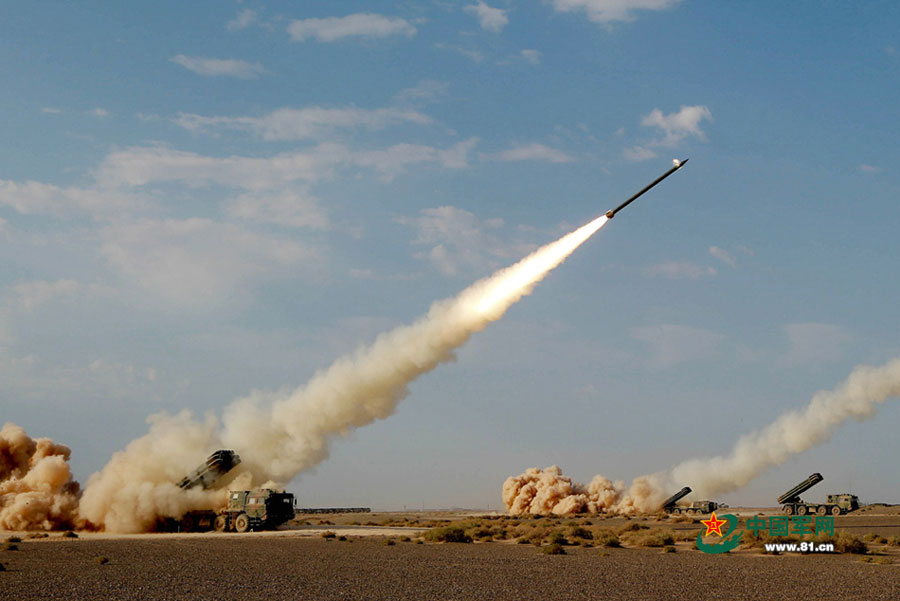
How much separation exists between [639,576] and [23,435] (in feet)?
143

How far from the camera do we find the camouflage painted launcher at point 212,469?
45.5 m

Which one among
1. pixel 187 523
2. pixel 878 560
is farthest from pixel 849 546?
pixel 187 523

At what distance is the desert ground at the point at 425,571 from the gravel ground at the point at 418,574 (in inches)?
1.4

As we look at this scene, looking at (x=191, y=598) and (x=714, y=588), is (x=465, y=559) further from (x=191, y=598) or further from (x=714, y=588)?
(x=191, y=598)

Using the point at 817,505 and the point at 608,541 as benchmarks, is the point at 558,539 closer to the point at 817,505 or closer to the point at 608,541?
the point at 608,541

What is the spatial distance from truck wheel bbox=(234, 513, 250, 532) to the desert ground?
23.6ft

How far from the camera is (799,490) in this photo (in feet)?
198

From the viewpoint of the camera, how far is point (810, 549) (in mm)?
32188

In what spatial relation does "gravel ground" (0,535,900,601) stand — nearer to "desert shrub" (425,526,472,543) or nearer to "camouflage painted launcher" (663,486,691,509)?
"desert shrub" (425,526,472,543)

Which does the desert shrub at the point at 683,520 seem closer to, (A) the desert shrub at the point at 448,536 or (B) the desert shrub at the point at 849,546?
(A) the desert shrub at the point at 448,536

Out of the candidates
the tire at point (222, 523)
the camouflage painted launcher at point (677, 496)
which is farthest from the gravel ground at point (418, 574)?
the camouflage painted launcher at point (677, 496)

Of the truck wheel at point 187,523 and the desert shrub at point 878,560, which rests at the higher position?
the truck wheel at point 187,523

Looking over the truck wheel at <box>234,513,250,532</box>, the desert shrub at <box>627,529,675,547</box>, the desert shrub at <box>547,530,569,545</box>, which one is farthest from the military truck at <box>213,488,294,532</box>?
the desert shrub at <box>627,529,675,547</box>

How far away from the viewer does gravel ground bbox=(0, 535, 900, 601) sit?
19062 millimetres
